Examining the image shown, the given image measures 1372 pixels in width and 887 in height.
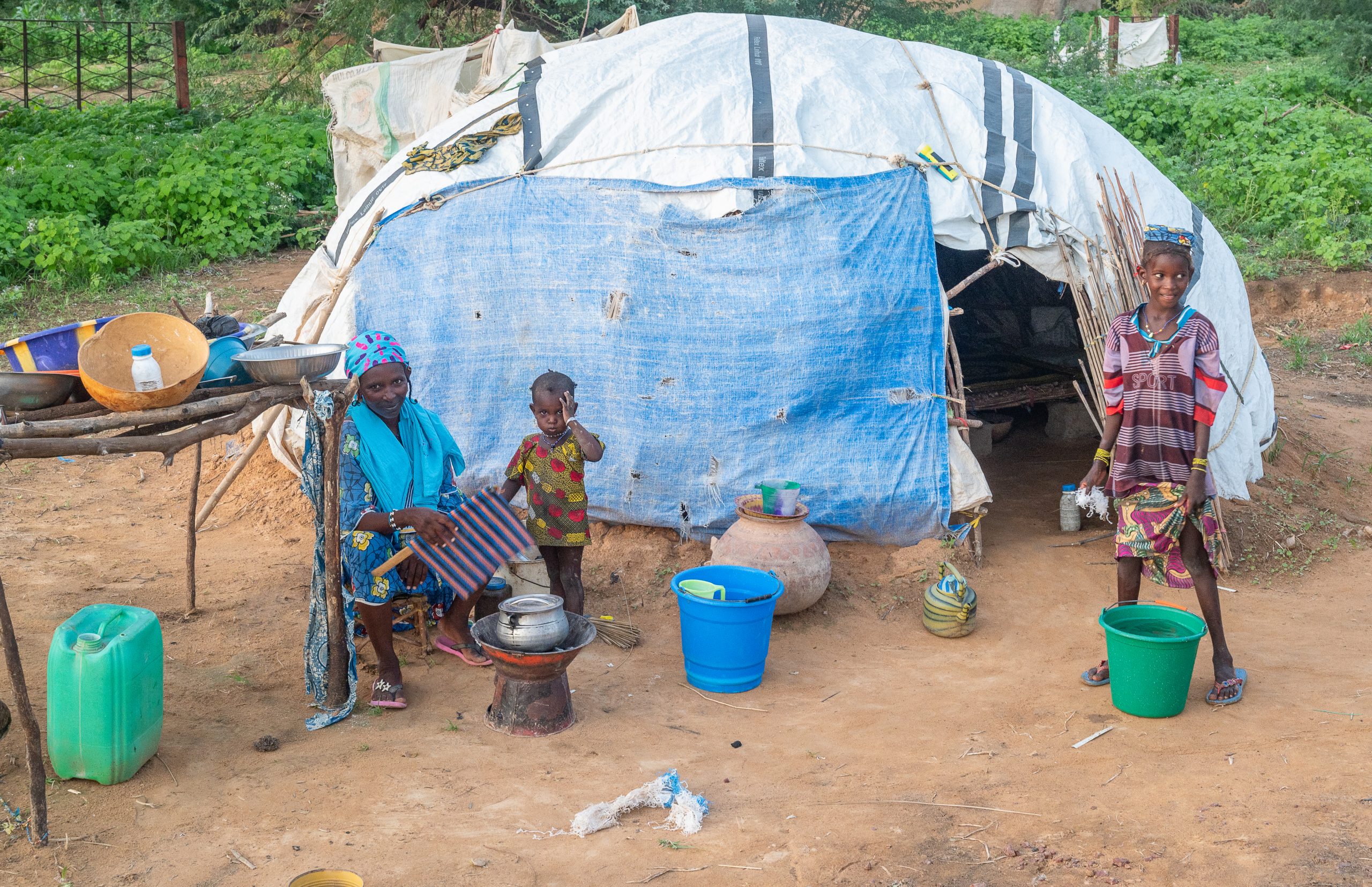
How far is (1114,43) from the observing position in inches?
594

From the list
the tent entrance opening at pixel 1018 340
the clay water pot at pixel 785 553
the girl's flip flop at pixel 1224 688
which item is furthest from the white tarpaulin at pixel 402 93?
the girl's flip flop at pixel 1224 688

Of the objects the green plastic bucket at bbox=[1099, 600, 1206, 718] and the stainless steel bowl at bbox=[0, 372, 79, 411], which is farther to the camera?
the green plastic bucket at bbox=[1099, 600, 1206, 718]

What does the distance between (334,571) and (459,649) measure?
0.77 metres

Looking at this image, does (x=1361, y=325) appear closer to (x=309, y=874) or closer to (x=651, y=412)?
(x=651, y=412)

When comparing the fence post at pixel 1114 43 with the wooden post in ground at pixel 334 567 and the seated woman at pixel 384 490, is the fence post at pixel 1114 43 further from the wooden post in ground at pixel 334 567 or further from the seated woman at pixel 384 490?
the wooden post in ground at pixel 334 567

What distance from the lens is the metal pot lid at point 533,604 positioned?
12.0ft

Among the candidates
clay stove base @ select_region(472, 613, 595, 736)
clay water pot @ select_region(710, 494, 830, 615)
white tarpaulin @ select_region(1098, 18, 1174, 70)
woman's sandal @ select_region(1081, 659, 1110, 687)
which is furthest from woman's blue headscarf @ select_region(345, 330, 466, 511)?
white tarpaulin @ select_region(1098, 18, 1174, 70)

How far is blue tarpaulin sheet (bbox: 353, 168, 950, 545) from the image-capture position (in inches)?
196

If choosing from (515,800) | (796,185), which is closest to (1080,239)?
(796,185)

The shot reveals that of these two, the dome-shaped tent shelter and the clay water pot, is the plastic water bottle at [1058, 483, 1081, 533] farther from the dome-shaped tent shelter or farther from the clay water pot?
the clay water pot

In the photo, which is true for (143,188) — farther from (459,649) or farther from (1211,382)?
(1211,382)

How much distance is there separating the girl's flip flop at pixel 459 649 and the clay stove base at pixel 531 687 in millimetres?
446

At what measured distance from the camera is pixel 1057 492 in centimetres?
632

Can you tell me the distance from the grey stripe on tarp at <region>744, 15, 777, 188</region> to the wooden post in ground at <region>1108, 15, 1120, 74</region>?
34.2ft
